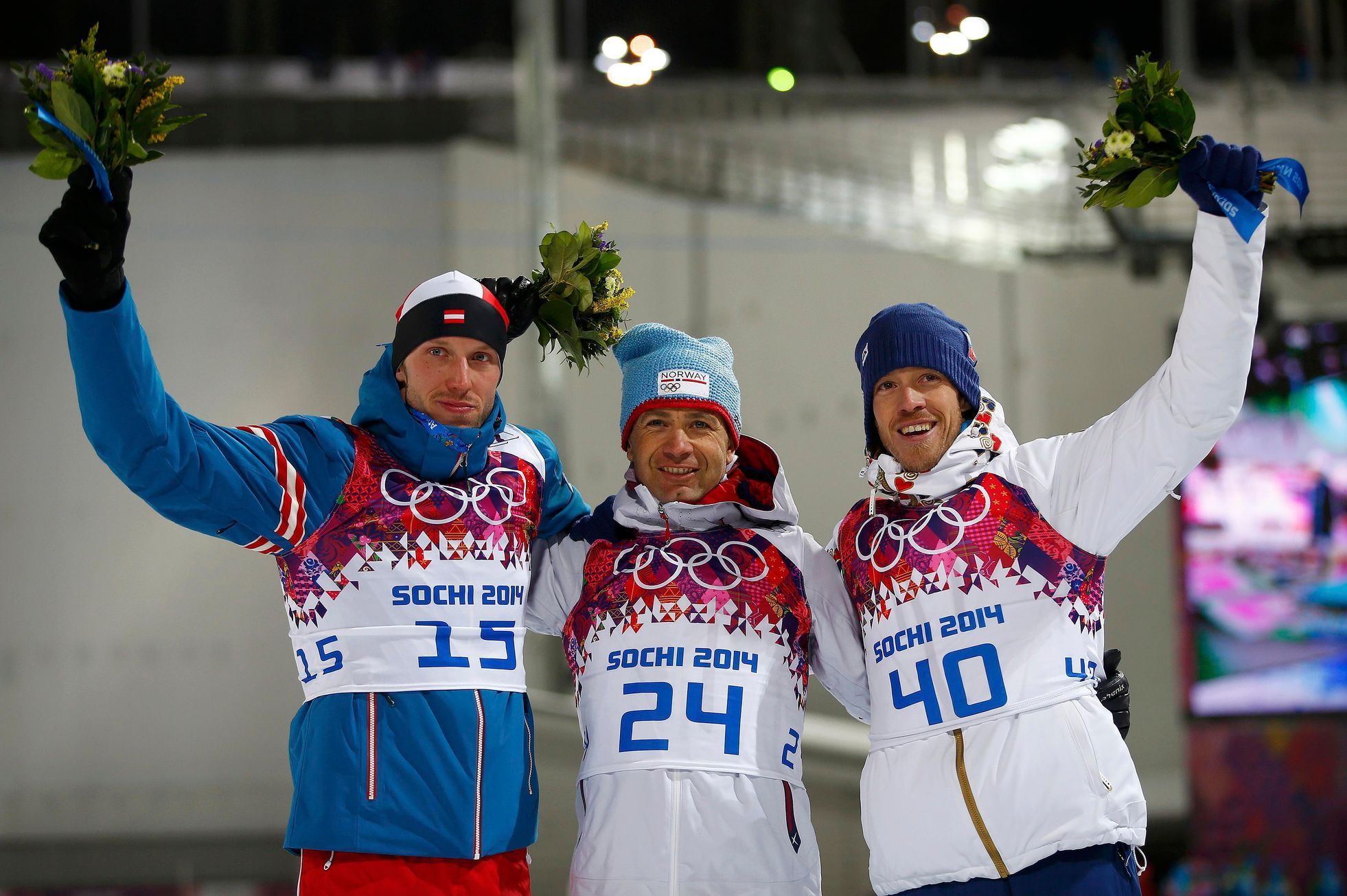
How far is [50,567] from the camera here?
10.4 metres

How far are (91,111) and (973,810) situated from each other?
6.17ft

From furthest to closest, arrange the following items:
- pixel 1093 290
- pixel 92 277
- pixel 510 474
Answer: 1. pixel 1093 290
2. pixel 510 474
3. pixel 92 277

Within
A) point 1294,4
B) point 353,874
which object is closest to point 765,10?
point 1294,4

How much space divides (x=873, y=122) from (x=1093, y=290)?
2.23 metres

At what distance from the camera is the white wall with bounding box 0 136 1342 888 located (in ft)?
33.0

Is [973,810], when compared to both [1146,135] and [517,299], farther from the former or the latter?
[517,299]

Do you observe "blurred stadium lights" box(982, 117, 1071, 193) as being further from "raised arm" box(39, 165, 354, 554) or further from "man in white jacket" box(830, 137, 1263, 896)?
"raised arm" box(39, 165, 354, 554)

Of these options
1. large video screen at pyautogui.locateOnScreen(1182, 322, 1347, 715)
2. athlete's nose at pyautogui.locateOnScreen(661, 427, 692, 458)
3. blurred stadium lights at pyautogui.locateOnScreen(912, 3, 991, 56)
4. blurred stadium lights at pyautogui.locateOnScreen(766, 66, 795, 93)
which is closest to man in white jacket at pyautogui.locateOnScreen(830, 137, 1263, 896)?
athlete's nose at pyautogui.locateOnScreen(661, 427, 692, 458)

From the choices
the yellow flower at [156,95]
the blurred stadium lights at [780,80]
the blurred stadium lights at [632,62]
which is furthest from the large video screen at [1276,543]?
the yellow flower at [156,95]

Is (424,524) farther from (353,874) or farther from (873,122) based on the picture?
(873,122)

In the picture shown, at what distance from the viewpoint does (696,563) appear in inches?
105

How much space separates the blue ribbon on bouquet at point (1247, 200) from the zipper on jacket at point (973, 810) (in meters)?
1.03

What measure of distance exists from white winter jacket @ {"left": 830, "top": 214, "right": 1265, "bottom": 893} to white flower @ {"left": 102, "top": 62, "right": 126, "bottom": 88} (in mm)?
1530

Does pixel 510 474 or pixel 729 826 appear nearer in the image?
pixel 729 826
